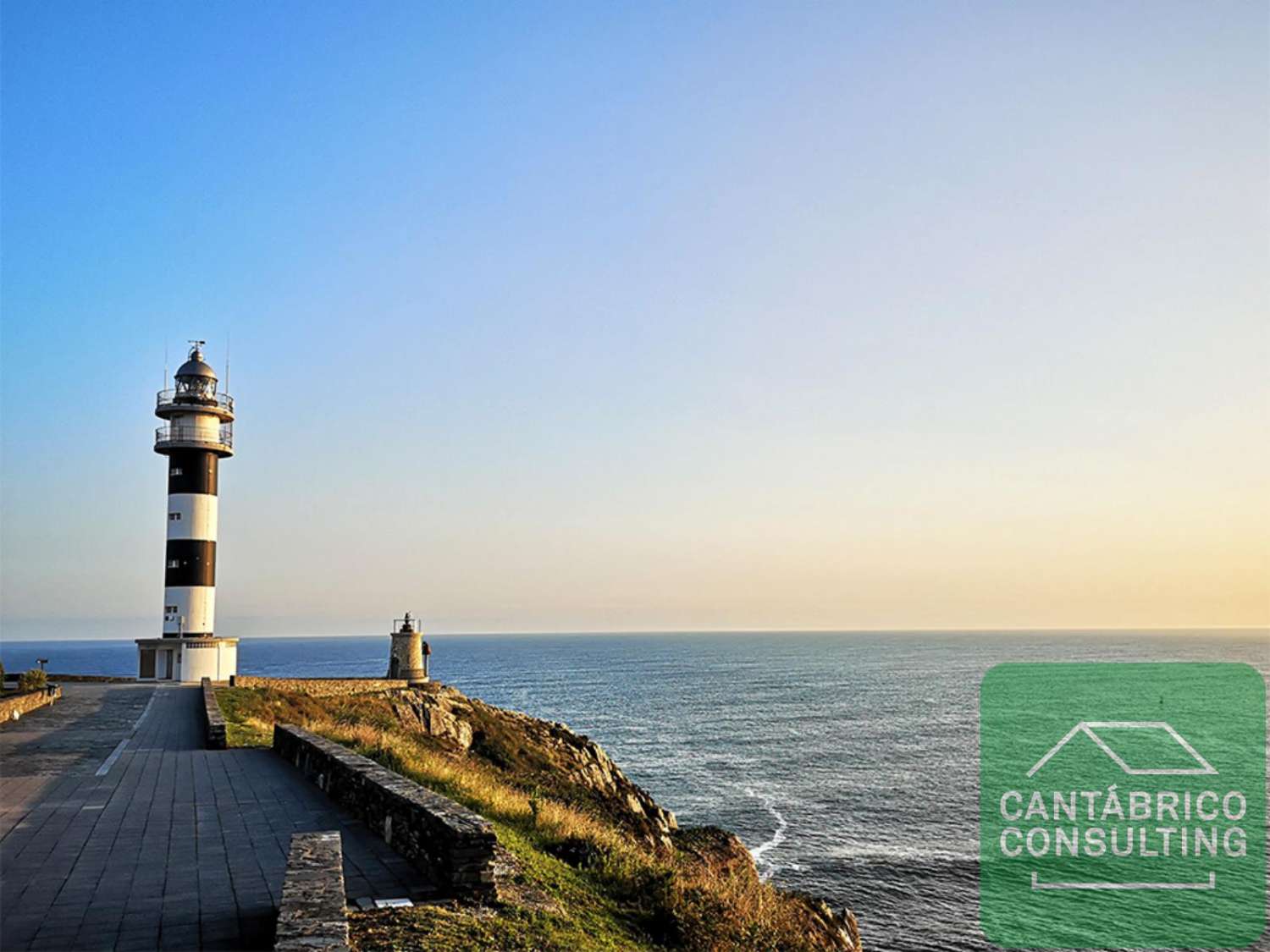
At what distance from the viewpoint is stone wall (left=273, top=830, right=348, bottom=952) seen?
617cm

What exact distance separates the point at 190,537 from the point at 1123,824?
1643 inches

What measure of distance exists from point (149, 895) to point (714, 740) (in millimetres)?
60034

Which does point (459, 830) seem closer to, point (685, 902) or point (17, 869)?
point (685, 902)

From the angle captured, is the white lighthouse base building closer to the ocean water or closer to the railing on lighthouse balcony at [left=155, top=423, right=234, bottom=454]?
the railing on lighthouse balcony at [left=155, top=423, right=234, bottom=454]

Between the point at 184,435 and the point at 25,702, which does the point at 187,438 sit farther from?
the point at 25,702

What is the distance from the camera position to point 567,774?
115 ft

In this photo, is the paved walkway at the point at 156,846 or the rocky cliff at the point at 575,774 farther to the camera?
the rocky cliff at the point at 575,774

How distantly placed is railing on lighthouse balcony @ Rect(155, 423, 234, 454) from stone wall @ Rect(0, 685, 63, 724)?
472 inches

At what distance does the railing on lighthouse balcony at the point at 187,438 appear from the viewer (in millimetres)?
41844

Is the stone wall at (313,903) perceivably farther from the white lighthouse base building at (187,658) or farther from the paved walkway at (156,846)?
the white lighthouse base building at (187,658)

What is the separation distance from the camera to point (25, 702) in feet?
89.6

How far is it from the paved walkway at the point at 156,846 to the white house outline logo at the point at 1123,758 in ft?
165

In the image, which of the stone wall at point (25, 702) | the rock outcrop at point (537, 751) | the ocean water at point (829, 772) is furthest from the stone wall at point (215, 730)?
the ocean water at point (829, 772)

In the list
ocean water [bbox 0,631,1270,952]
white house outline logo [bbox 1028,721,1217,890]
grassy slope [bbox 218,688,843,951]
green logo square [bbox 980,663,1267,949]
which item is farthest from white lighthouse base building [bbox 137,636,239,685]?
white house outline logo [bbox 1028,721,1217,890]
